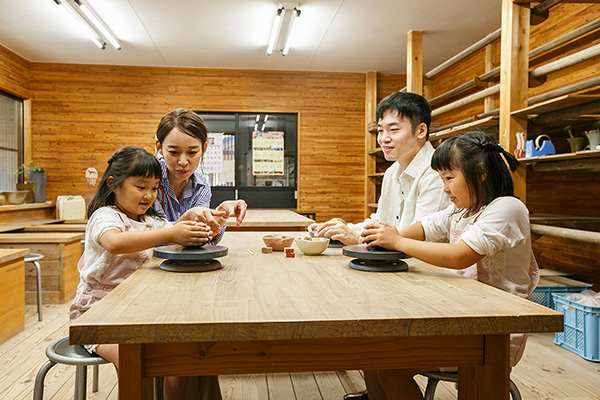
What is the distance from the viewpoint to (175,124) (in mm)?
1958

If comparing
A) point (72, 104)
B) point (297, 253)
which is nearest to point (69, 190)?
point (72, 104)

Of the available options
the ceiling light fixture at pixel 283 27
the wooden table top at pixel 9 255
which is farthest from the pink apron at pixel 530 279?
the ceiling light fixture at pixel 283 27

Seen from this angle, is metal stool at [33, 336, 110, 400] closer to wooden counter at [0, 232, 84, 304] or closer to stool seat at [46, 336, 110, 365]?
stool seat at [46, 336, 110, 365]

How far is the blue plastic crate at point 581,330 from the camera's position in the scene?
277 centimetres

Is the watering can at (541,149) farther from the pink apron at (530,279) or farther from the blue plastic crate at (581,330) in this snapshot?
the pink apron at (530,279)

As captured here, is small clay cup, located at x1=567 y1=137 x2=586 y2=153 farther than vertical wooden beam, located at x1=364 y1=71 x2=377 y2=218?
No

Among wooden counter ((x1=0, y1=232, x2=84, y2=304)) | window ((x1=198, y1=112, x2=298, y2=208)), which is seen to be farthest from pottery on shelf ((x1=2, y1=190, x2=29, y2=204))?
window ((x1=198, y1=112, x2=298, y2=208))

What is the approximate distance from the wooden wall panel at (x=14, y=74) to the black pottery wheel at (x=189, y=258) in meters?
5.89

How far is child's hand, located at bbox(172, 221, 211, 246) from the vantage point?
1.36m

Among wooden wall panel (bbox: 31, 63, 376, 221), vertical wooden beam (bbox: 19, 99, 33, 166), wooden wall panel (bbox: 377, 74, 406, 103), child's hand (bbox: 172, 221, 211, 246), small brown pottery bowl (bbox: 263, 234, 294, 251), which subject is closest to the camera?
child's hand (bbox: 172, 221, 211, 246)

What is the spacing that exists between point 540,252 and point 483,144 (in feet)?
13.0

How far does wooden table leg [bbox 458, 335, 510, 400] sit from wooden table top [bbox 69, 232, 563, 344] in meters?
0.08

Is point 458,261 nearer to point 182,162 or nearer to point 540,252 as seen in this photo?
point 182,162

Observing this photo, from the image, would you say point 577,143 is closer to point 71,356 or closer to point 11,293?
point 71,356
